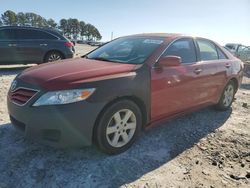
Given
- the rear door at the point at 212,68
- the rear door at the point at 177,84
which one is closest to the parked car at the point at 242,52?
the rear door at the point at 212,68

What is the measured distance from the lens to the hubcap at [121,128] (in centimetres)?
345

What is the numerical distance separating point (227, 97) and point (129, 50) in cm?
270

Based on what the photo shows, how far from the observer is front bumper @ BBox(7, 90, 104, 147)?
3.01m

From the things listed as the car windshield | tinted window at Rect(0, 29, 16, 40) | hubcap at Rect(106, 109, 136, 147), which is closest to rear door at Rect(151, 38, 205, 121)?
the car windshield

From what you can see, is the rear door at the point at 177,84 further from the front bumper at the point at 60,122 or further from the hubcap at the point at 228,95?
the hubcap at the point at 228,95

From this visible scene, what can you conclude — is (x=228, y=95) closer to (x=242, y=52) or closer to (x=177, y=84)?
(x=177, y=84)

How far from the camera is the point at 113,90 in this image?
3275 mm

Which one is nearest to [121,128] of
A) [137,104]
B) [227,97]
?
[137,104]

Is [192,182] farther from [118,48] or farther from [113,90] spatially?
[118,48]

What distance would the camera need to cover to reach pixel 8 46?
9.60 metres

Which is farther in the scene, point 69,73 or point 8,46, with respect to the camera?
point 8,46

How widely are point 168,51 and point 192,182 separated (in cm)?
194

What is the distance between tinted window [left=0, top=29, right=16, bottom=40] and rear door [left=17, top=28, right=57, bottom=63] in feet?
0.67

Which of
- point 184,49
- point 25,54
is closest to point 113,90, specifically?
point 184,49
